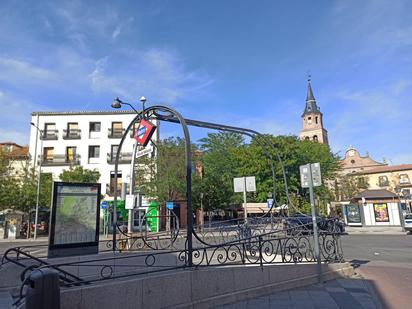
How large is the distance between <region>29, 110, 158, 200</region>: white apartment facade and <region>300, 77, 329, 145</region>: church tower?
5308cm

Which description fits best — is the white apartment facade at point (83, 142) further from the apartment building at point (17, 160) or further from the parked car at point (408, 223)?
the parked car at point (408, 223)

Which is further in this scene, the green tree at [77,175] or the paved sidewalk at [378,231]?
the green tree at [77,175]

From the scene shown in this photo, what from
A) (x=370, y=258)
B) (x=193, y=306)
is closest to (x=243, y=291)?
(x=193, y=306)

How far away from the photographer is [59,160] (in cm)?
3644

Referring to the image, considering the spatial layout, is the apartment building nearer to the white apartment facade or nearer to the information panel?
the white apartment facade

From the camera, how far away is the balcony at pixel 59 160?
1423 inches

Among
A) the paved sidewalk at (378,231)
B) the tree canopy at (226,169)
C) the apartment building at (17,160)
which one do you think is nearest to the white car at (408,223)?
the paved sidewalk at (378,231)

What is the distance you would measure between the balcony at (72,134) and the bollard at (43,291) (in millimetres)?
36192

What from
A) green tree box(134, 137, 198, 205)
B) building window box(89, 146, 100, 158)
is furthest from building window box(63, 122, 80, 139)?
green tree box(134, 137, 198, 205)

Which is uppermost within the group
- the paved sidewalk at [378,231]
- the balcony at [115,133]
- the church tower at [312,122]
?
the church tower at [312,122]

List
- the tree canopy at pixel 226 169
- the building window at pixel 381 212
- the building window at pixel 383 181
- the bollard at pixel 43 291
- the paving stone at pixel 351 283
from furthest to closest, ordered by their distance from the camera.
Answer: the building window at pixel 383 181 → the building window at pixel 381 212 → the tree canopy at pixel 226 169 → the paving stone at pixel 351 283 → the bollard at pixel 43 291

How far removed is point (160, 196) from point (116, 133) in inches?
499

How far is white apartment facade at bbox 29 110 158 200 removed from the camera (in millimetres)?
36156

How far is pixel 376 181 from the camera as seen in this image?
58094 mm
